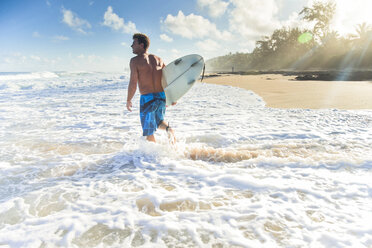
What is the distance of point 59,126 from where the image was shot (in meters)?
5.59

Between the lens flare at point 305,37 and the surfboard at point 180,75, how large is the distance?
39.7 meters

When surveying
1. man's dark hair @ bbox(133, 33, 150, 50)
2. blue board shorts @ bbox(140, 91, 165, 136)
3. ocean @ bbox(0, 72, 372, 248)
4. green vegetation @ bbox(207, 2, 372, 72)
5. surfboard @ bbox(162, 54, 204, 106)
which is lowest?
ocean @ bbox(0, 72, 372, 248)

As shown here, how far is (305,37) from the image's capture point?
120 ft

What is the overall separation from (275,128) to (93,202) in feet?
12.6

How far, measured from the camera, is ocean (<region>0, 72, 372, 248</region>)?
173cm

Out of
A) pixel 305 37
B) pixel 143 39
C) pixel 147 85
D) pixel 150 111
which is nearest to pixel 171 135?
pixel 150 111

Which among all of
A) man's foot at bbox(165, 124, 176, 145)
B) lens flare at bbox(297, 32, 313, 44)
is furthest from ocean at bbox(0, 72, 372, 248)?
lens flare at bbox(297, 32, 313, 44)

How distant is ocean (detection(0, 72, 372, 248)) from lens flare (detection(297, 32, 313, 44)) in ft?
125

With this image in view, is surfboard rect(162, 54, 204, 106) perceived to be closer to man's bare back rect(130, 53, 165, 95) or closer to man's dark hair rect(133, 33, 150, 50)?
man's bare back rect(130, 53, 165, 95)

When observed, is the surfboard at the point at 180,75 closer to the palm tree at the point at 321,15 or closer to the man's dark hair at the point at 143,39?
the man's dark hair at the point at 143,39

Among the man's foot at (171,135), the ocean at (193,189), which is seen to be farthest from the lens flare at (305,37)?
the man's foot at (171,135)

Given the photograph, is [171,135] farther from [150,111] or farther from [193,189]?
[193,189]

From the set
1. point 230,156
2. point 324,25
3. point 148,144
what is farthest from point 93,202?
point 324,25

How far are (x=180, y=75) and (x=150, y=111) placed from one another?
0.97m
